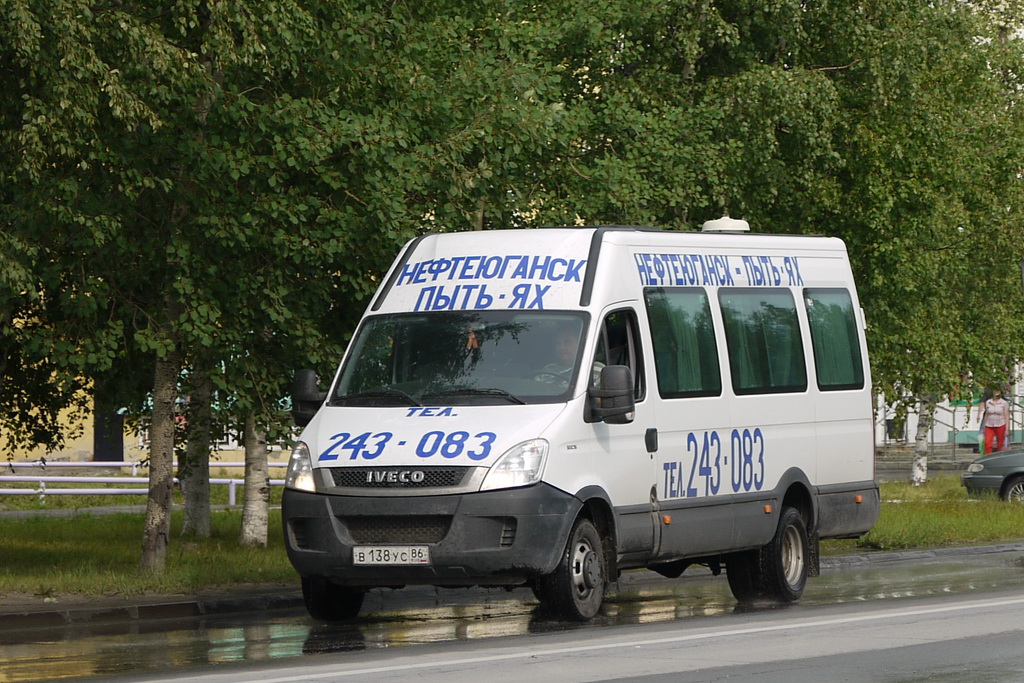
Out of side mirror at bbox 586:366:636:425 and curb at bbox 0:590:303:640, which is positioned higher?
side mirror at bbox 586:366:636:425

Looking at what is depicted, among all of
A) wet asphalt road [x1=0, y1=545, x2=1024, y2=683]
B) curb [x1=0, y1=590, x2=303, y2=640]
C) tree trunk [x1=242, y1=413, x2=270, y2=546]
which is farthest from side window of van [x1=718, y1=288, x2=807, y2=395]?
tree trunk [x1=242, y1=413, x2=270, y2=546]

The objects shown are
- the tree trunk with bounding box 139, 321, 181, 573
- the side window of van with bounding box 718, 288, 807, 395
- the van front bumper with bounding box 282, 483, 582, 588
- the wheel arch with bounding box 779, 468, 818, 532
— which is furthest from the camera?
the tree trunk with bounding box 139, 321, 181, 573

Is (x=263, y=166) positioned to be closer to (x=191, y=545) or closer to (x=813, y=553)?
(x=813, y=553)

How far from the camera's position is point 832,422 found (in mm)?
15289

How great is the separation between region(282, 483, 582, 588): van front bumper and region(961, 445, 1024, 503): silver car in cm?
1630

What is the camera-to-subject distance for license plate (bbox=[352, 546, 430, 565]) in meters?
11.8

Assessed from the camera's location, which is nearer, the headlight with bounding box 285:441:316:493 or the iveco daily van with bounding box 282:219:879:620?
the iveco daily van with bounding box 282:219:879:620

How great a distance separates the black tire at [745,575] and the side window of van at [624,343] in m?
2.22

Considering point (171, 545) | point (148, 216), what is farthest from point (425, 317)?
point (171, 545)

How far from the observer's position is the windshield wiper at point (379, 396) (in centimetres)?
1238

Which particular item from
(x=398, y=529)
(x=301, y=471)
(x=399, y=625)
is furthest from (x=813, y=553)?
(x=301, y=471)

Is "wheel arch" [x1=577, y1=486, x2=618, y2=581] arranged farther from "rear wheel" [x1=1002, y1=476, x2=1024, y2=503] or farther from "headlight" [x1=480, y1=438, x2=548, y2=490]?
"rear wheel" [x1=1002, y1=476, x2=1024, y2=503]

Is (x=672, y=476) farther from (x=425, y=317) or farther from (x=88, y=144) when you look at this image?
(x=88, y=144)

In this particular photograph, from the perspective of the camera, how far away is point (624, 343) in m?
13.1
